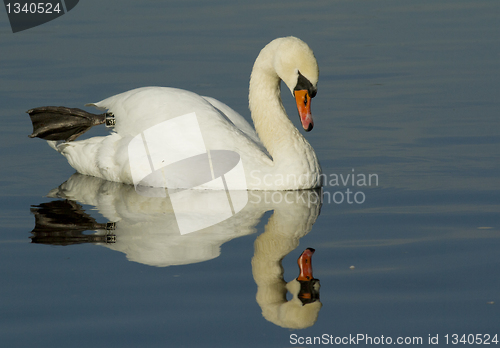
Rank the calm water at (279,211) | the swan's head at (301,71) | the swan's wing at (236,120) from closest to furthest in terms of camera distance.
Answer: the calm water at (279,211) → the swan's head at (301,71) → the swan's wing at (236,120)

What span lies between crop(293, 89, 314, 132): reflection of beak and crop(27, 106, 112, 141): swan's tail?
84.0 inches

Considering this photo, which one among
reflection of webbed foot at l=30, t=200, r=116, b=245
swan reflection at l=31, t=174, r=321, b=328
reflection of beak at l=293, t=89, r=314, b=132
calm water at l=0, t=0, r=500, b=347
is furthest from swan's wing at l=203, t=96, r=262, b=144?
reflection of webbed foot at l=30, t=200, r=116, b=245

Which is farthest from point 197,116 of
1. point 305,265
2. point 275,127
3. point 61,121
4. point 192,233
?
point 305,265

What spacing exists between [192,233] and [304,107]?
1.87 meters

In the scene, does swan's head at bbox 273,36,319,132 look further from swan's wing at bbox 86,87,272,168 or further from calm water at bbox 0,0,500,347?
calm water at bbox 0,0,500,347

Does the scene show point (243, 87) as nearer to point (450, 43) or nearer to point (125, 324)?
point (450, 43)

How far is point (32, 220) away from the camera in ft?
22.5

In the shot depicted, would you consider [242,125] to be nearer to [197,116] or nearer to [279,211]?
[197,116]

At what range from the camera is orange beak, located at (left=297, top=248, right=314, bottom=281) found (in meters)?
5.57

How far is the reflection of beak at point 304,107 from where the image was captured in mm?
7648

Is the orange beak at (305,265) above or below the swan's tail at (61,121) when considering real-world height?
below

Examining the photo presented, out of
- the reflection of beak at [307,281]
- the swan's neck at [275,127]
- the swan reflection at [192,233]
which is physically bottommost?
the reflection of beak at [307,281]

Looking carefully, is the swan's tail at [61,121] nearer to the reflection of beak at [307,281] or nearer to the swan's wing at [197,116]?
the swan's wing at [197,116]

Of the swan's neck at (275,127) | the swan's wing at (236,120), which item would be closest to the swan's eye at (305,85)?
the swan's neck at (275,127)
